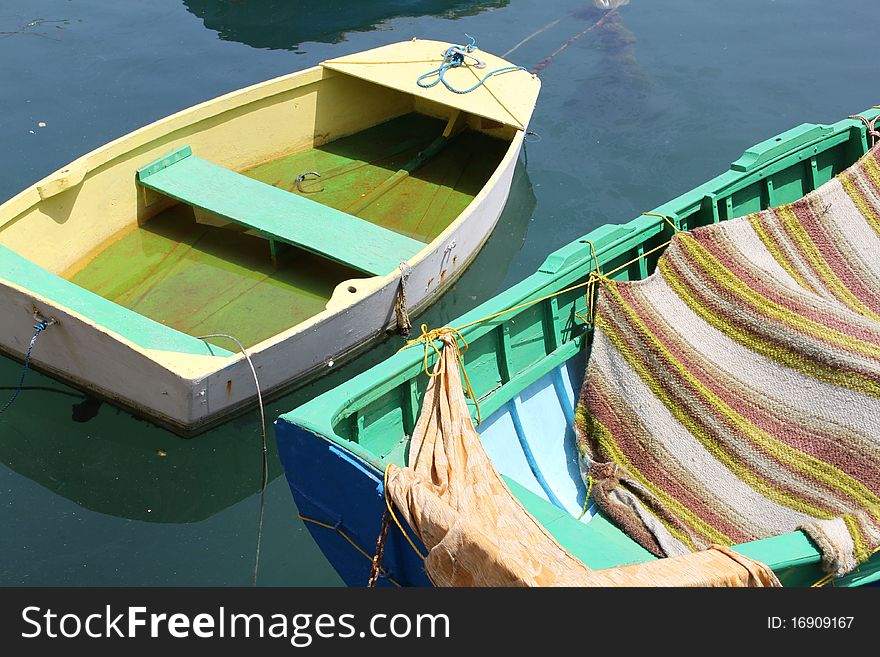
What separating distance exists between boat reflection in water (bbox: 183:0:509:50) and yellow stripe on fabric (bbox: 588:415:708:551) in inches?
343

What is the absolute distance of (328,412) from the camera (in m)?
4.09

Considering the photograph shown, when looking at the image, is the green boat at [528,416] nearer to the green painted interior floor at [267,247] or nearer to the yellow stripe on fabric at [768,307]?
the yellow stripe on fabric at [768,307]

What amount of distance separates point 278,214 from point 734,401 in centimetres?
389

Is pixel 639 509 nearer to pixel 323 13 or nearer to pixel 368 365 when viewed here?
pixel 368 365

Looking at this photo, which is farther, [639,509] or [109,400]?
[109,400]

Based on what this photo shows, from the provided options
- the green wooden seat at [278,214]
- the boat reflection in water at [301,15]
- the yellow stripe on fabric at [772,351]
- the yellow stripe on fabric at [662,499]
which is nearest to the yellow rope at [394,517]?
the yellow stripe on fabric at [662,499]

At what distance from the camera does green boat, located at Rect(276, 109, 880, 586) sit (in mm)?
3963

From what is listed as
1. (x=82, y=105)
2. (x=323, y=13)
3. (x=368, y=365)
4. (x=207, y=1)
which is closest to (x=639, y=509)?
(x=368, y=365)

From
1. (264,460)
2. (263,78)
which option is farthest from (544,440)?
(263,78)

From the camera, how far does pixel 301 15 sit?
13.1 meters

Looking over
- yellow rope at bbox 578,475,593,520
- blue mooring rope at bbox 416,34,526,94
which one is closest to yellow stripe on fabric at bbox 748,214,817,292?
yellow rope at bbox 578,475,593,520

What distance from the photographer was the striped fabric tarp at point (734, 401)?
4.48 metres

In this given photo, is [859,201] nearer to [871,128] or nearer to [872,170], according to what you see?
[872,170]

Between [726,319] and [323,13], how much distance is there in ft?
31.6
